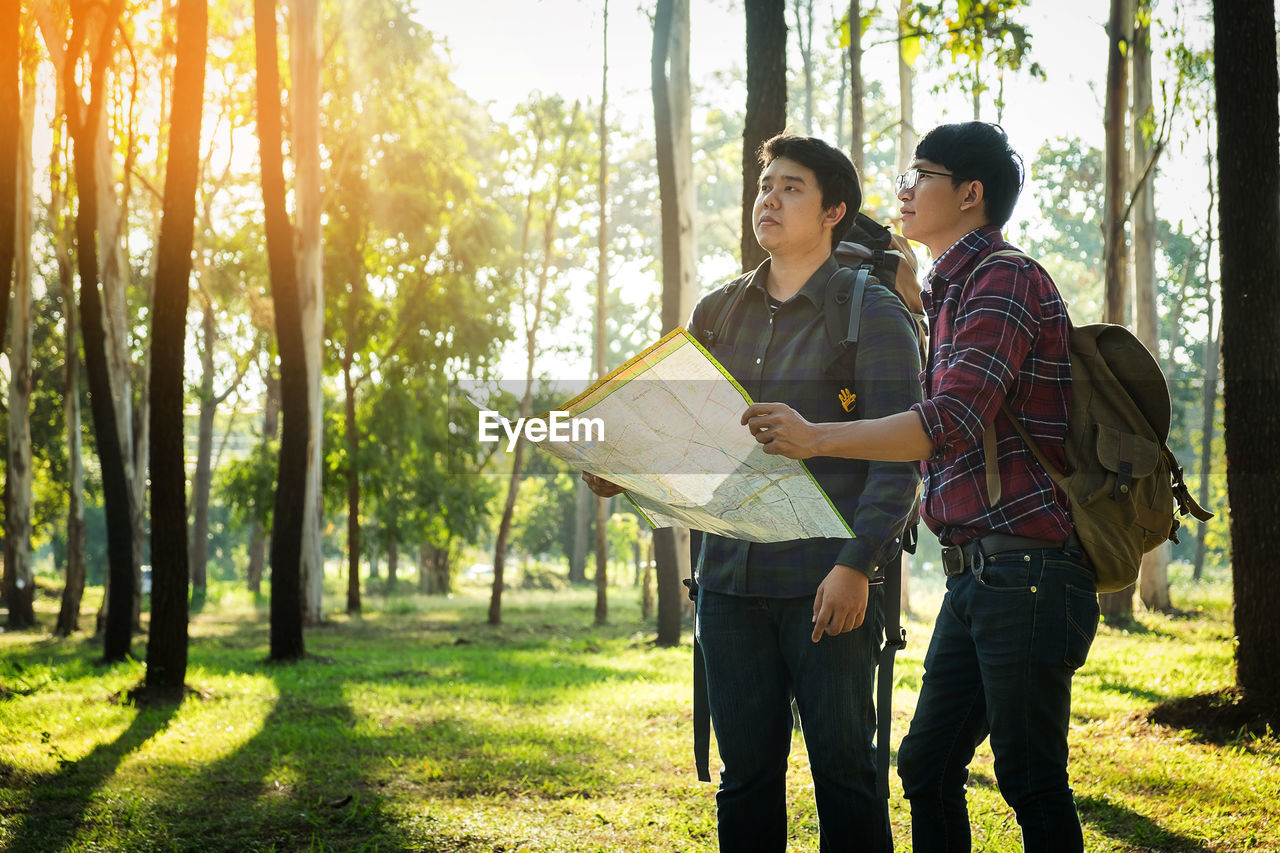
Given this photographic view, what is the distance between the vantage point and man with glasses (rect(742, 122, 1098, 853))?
2402 millimetres

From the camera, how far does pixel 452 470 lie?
84.4 ft

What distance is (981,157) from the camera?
2779 millimetres

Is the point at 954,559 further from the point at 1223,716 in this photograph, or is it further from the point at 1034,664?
the point at 1223,716

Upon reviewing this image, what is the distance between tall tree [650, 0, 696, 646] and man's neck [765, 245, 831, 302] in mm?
9622

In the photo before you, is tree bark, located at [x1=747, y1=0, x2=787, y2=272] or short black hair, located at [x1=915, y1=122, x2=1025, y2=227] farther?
tree bark, located at [x1=747, y1=0, x2=787, y2=272]

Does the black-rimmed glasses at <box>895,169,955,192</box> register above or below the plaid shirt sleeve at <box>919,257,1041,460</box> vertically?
above

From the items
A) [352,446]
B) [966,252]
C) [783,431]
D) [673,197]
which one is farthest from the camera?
[352,446]

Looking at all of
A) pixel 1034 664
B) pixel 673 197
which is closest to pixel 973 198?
pixel 1034 664

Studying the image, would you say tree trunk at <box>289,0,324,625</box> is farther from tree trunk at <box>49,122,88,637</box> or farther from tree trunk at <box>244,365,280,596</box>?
tree trunk at <box>244,365,280,596</box>

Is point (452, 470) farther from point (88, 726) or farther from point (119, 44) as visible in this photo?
point (88, 726)

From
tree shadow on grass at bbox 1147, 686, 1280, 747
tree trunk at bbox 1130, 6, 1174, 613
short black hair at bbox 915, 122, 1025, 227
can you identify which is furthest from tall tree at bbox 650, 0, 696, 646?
short black hair at bbox 915, 122, 1025, 227

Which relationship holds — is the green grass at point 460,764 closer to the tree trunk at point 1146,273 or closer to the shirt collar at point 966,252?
the shirt collar at point 966,252

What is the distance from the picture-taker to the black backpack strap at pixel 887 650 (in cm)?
283

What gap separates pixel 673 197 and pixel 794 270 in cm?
1058
